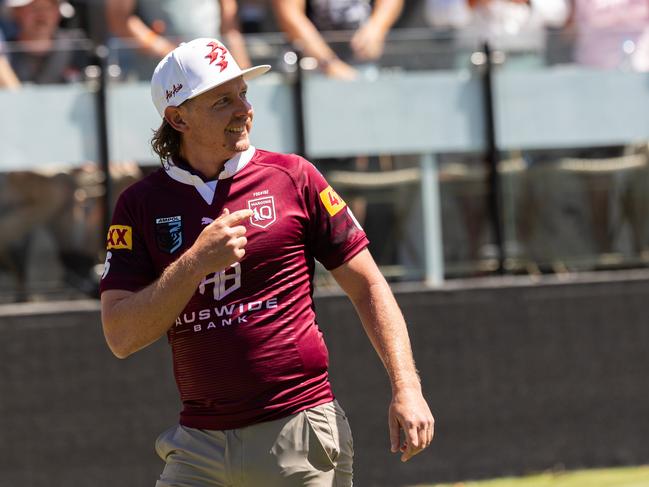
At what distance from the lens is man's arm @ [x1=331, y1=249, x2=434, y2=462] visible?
11.4ft

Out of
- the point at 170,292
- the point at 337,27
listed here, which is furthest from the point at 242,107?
the point at 337,27

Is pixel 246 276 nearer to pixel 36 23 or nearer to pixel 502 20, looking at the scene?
pixel 36 23

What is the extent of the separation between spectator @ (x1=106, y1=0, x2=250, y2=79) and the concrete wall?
63.0 inches

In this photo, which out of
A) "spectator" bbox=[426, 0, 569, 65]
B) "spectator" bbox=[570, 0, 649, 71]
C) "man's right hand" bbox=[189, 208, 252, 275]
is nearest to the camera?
"man's right hand" bbox=[189, 208, 252, 275]

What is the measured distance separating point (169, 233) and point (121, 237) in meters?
0.16

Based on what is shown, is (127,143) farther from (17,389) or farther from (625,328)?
(625,328)

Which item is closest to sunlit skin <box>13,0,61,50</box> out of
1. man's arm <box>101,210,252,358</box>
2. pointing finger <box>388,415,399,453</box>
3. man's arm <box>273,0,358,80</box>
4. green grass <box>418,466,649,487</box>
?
man's arm <box>273,0,358,80</box>

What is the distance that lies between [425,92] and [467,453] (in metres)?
2.32

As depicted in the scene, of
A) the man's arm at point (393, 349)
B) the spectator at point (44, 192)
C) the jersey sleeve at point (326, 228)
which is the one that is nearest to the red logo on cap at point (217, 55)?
the jersey sleeve at point (326, 228)

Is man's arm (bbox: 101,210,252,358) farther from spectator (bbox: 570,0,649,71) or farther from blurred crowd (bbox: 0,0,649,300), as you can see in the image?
spectator (bbox: 570,0,649,71)

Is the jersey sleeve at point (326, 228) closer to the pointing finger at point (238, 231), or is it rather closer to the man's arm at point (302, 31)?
the pointing finger at point (238, 231)

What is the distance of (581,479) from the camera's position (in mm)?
7492

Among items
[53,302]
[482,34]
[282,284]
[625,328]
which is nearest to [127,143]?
[53,302]

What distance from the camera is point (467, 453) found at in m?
7.57
